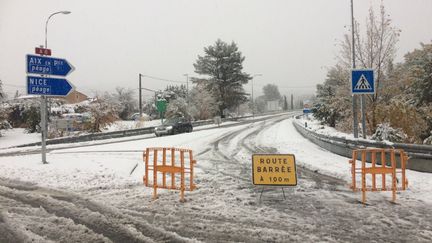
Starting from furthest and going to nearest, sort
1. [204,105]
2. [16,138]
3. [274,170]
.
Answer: [204,105] < [16,138] < [274,170]

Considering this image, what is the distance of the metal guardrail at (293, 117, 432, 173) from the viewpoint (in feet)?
34.6

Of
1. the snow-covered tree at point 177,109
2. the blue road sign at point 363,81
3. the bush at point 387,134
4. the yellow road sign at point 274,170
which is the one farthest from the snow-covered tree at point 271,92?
the yellow road sign at point 274,170

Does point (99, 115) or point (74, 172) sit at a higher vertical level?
point (99, 115)

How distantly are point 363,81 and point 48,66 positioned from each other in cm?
1168

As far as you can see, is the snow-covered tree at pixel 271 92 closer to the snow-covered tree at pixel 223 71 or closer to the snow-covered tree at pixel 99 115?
the snow-covered tree at pixel 223 71

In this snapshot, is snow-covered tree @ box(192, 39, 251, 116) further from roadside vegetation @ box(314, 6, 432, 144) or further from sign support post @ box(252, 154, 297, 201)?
sign support post @ box(252, 154, 297, 201)

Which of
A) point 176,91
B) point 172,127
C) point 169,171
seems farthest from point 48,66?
point 176,91

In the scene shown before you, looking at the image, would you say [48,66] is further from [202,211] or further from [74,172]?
[202,211]

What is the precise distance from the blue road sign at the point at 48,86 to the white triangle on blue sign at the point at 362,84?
36.0 ft

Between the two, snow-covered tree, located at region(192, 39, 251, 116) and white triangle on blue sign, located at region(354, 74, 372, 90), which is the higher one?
snow-covered tree, located at region(192, 39, 251, 116)

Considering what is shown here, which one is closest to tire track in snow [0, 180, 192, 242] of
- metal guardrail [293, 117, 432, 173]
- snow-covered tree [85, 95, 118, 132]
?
metal guardrail [293, 117, 432, 173]

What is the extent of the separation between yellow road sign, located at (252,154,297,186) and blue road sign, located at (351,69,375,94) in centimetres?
663

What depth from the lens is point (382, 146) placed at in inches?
479

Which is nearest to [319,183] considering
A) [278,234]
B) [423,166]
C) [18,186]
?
[423,166]
